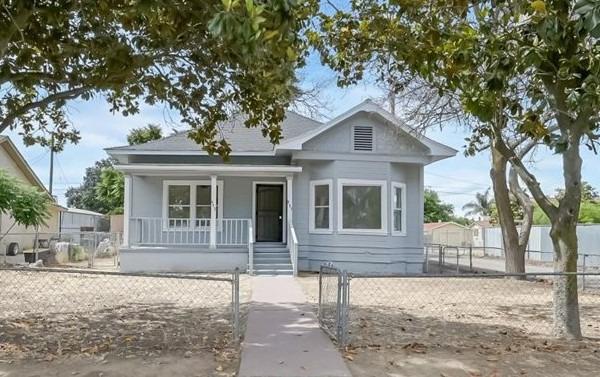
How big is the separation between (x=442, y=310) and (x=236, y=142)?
9971 millimetres

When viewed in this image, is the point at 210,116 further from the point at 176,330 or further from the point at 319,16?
the point at 176,330

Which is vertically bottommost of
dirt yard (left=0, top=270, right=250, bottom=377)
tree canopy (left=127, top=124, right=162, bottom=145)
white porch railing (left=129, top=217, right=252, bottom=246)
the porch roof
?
dirt yard (left=0, top=270, right=250, bottom=377)

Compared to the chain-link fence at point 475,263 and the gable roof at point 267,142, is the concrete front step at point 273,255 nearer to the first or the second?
the gable roof at point 267,142

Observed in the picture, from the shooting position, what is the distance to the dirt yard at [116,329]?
5848 mm

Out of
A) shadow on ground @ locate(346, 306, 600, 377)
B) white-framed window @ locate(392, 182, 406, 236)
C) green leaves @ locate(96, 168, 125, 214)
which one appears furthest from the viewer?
green leaves @ locate(96, 168, 125, 214)

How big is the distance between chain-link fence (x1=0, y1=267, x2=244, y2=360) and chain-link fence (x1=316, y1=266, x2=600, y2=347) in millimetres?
1802

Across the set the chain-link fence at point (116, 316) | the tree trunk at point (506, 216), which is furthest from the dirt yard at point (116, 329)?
the tree trunk at point (506, 216)

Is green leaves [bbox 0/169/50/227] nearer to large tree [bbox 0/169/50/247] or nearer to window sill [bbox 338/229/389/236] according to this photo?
large tree [bbox 0/169/50/247]

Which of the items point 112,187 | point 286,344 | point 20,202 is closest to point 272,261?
point 286,344

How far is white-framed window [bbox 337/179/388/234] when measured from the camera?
16.5 metres

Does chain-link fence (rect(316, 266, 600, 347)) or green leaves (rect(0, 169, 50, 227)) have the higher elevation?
green leaves (rect(0, 169, 50, 227))

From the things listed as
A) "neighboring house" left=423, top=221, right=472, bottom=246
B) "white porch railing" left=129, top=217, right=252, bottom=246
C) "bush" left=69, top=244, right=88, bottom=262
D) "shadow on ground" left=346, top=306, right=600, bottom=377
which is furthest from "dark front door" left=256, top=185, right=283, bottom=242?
"neighboring house" left=423, top=221, right=472, bottom=246

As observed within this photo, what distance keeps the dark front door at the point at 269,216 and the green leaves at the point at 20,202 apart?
9004 millimetres

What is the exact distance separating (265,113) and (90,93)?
3.09m
